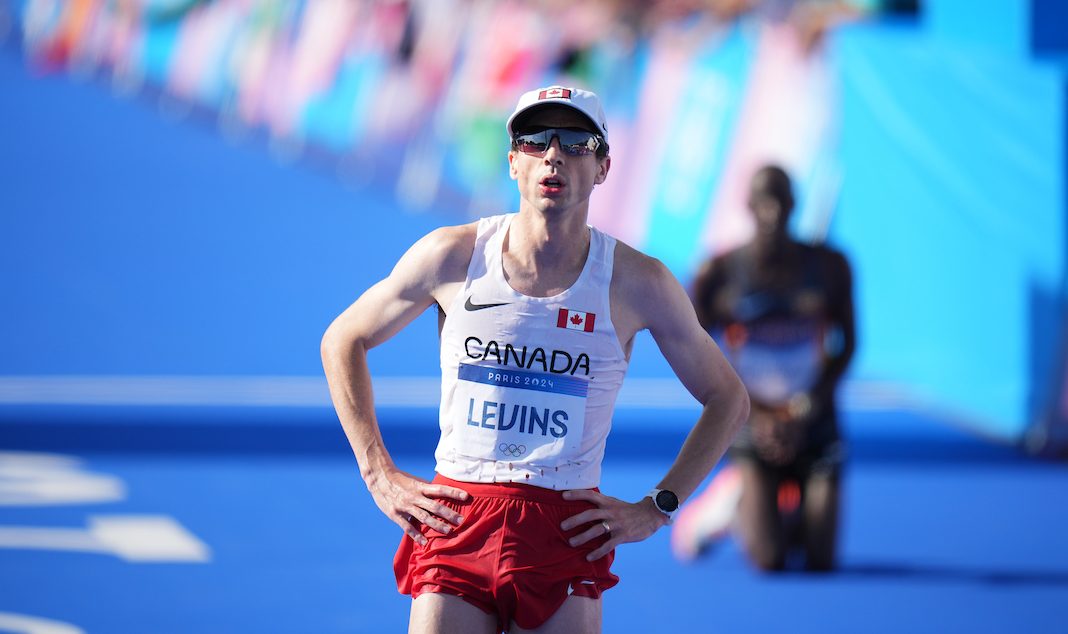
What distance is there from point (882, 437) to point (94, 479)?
5.62 meters

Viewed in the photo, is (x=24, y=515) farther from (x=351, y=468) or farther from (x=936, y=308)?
(x=936, y=308)

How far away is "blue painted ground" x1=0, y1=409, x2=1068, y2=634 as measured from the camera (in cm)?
675

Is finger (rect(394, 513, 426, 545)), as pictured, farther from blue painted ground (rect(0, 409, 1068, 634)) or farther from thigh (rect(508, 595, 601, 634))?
blue painted ground (rect(0, 409, 1068, 634))

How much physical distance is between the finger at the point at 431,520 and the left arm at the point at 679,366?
0.32 m

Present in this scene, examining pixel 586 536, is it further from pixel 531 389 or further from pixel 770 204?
pixel 770 204

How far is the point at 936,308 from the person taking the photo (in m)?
12.6

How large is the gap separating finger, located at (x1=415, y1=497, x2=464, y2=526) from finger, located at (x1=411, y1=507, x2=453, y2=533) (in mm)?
11

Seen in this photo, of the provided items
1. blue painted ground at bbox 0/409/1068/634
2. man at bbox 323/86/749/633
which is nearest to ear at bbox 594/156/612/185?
man at bbox 323/86/749/633

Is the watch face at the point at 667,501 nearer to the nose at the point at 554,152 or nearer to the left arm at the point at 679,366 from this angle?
the left arm at the point at 679,366

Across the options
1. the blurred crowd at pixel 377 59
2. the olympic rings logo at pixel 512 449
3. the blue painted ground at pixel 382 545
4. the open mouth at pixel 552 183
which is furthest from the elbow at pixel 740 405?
the blurred crowd at pixel 377 59

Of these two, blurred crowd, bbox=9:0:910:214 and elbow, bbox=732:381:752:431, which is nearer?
elbow, bbox=732:381:752:431

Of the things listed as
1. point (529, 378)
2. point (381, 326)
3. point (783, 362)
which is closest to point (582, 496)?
point (529, 378)

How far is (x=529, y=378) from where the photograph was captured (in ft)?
12.0

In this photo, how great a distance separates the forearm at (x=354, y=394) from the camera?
12.2 feet
